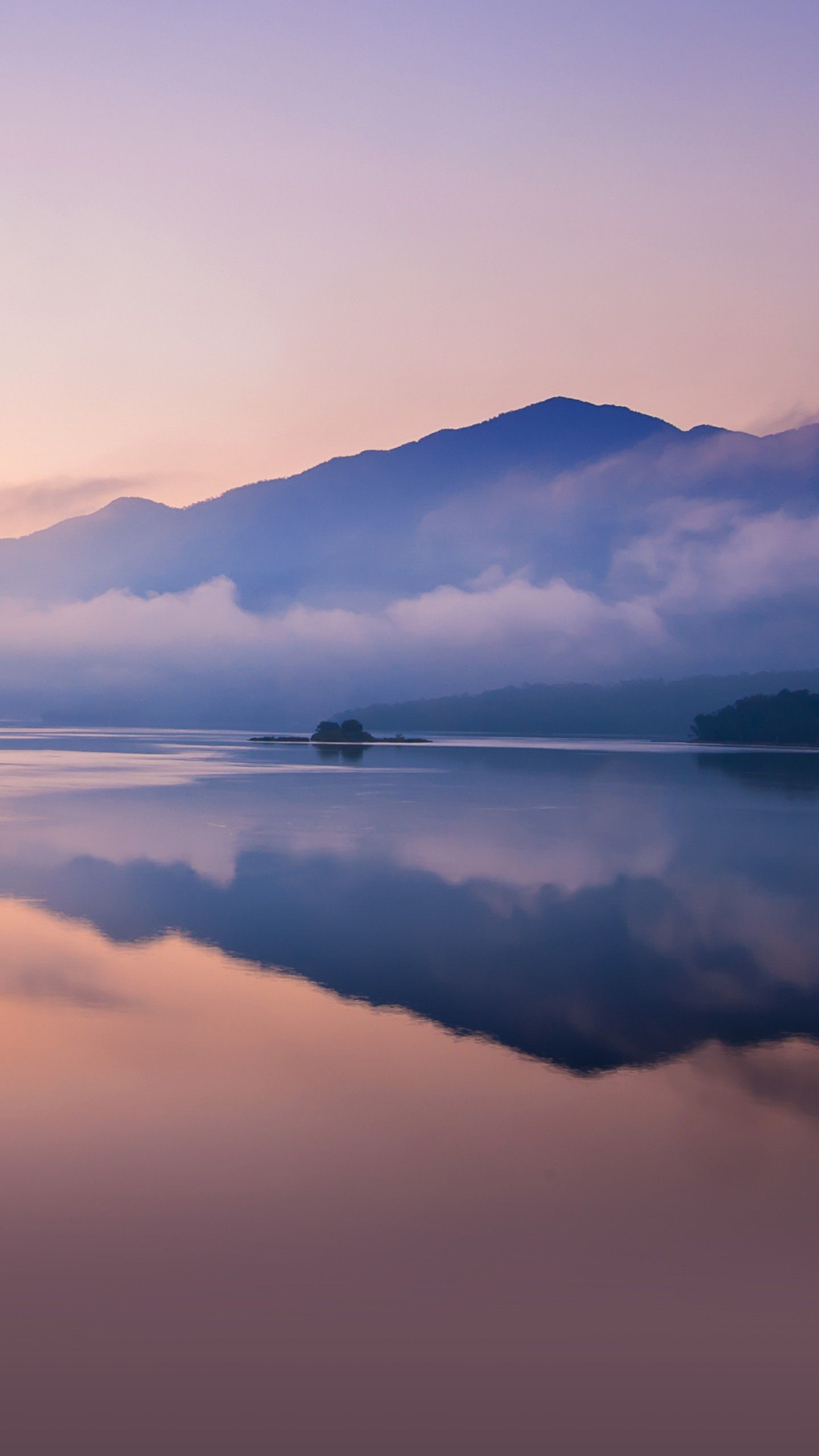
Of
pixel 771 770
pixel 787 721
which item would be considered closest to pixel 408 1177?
pixel 771 770

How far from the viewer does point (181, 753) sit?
146 m

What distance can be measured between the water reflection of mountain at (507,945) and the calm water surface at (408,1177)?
0.13 metres

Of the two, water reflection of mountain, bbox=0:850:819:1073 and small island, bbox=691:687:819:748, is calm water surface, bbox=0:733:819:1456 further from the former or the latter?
small island, bbox=691:687:819:748

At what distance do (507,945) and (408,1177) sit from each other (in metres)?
10.3

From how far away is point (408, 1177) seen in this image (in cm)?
896

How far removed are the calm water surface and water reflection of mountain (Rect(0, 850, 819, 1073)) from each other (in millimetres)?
Result: 126

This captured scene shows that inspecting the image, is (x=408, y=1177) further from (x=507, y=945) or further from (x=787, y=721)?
(x=787, y=721)

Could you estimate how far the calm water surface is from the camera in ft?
20.0

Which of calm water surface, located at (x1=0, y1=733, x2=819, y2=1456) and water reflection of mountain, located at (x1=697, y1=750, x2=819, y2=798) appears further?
water reflection of mountain, located at (x1=697, y1=750, x2=819, y2=798)

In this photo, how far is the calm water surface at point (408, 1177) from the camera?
6.11 m

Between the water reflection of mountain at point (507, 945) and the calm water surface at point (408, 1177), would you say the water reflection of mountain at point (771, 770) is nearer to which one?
the water reflection of mountain at point (507, 945)

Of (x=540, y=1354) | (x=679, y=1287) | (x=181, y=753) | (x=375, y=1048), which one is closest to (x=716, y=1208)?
(x=679, y=1287)

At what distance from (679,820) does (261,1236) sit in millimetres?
40743

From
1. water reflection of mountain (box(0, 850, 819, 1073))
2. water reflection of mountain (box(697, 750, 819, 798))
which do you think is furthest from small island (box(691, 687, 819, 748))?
water reflection of mountain (box(0, 850, 819, 1073))
